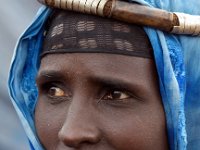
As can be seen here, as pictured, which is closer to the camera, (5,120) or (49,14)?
(49,14)

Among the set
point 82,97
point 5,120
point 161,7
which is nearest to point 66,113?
point 82,97

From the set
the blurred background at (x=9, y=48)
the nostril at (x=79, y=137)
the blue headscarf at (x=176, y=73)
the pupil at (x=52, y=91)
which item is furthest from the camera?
the blurred background at (x=9, y=48)

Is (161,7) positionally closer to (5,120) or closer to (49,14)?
(49,14)

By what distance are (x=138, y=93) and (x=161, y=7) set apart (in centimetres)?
33

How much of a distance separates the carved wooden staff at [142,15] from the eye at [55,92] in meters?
0.31

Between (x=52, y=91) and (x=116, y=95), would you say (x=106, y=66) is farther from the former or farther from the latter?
(x=52, y=91)

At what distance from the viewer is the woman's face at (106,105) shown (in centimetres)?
200

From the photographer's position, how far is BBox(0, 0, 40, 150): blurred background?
11.0ft

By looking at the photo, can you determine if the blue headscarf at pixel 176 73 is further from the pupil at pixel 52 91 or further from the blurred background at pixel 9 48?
the blurred background at pixel 9 48

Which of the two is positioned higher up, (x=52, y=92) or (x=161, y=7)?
(x=161, y=7)

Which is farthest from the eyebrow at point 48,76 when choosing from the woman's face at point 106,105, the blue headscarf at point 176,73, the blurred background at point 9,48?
the blurred background at point 9,48

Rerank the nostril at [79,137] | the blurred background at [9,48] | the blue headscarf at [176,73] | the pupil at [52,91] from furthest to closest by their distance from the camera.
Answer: the blurred background at [9,48] → the pupil at [52,91] → the blue headscarf at [176,73] → the nostril at [79,137]

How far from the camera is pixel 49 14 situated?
2.29 metres

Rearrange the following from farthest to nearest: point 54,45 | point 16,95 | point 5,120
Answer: point 5,120 < point 16,95 < point 54,45
